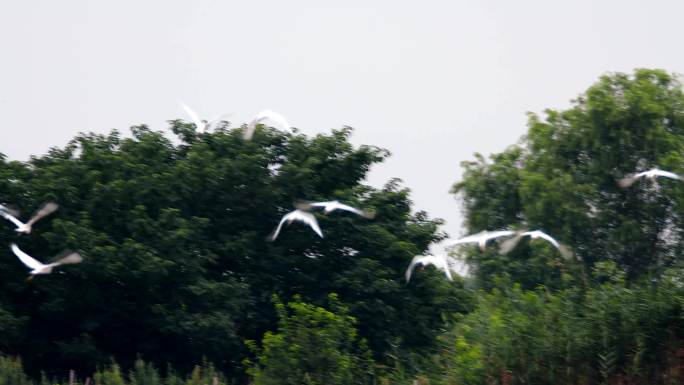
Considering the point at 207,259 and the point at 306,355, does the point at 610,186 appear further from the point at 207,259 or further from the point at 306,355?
the point at 306,355

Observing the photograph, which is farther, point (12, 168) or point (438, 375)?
point (12, 168)

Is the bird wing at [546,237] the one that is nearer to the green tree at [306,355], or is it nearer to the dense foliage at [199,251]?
the green tree at [306,355]

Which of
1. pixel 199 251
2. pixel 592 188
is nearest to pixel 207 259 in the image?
pixel 199 251

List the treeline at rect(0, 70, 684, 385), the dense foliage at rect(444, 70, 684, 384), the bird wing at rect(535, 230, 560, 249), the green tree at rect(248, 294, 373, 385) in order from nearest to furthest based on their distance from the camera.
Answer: the green tree at rect(248, 294, 373, 385)
the bird wing at rect(535, 230, 560, 249)
the treeline at rect(0, 70, 684, 385)
the dense foliage at rect(444, 70, 684, 384)

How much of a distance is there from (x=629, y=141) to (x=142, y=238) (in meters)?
26.2

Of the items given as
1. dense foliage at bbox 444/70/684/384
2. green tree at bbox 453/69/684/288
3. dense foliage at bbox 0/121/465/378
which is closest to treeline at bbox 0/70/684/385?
dense foliage at bbox 0/121/465/378

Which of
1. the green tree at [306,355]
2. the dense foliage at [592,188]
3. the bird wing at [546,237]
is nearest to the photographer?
the green tree at [306,355]

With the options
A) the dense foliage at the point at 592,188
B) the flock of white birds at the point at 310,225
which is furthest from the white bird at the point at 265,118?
the dense foliage at the point at 592,188

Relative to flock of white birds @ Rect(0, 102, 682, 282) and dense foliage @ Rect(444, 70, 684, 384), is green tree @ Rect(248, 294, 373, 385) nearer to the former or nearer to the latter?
flock of white birds @ Rect(0, 102, 682, 282)

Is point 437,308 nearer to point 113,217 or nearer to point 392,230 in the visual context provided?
point 392,230

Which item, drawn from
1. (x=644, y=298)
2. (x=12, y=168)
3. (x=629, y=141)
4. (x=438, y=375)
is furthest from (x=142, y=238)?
(x=629, y=141)

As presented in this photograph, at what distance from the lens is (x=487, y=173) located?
177 feet

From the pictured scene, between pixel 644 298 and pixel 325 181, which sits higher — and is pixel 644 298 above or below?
below

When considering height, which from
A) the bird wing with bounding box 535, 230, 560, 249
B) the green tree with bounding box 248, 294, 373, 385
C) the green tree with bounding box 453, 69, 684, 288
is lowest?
the green tree with bounding box 248, 294, 373, 385
